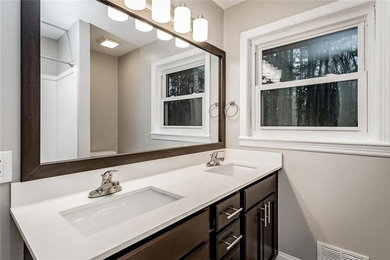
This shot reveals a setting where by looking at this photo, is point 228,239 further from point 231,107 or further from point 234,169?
point 231,107

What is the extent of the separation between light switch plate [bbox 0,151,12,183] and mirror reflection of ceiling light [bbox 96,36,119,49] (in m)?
0.71

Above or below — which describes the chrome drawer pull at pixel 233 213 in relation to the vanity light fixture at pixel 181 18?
below

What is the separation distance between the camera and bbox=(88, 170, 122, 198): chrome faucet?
0.99 meters

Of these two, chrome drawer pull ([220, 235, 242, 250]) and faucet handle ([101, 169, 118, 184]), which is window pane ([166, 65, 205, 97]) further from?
chrome drawer pull ([220, 235, 242, 250])

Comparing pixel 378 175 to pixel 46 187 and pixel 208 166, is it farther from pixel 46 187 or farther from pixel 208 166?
pixel 46 187

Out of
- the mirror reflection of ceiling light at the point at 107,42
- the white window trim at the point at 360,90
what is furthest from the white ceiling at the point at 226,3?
the mirror reflection of ceiling light at the point at 107,42

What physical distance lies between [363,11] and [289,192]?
1390 millimetres

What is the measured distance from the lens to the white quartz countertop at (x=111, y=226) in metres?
0.58

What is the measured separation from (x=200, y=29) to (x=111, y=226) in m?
1.47

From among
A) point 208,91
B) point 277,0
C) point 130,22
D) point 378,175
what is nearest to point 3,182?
point 130,22

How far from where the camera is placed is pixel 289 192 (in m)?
1.67

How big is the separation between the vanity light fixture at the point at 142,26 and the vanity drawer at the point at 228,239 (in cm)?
132

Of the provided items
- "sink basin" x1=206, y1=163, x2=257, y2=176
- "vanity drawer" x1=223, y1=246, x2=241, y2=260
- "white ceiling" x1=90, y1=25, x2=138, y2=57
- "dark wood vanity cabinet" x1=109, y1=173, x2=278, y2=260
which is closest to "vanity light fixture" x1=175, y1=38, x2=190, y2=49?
"white ceiling" x1=90, y1=25, x2=138, y2=57

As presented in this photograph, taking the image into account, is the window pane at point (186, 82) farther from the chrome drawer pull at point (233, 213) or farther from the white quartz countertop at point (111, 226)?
the chrome drawer pull at point (233, 213)
